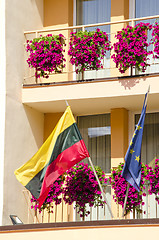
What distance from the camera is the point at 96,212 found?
17969 millimetres

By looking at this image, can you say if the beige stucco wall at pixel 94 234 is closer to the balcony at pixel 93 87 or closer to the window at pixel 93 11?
the balcony at pixel 93 87

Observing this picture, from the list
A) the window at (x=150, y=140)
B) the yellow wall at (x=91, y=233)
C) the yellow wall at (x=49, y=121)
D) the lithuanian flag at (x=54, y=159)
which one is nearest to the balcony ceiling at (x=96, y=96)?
the window at (x=150, y=140)

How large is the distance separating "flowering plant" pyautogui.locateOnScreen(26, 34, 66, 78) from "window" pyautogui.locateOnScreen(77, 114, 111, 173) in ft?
5.73

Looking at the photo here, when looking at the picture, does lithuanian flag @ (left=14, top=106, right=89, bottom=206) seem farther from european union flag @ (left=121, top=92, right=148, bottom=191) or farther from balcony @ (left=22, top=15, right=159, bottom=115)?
balcony @ (left=22, top=15, right=159, bottom=115)

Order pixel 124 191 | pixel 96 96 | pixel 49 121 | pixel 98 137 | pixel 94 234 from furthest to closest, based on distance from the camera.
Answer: pixel 49 121
pixel 98 137
pixel 96 96
pixel 124 191
pixel 94 234

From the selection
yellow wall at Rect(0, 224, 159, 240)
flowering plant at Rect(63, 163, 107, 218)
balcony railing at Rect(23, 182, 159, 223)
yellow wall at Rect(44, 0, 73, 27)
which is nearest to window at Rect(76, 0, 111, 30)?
yellow wall at Rect(44, 0, 73, 27)

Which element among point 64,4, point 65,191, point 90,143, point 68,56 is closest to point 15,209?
point 65,191

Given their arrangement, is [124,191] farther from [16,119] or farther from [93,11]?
[93,11]

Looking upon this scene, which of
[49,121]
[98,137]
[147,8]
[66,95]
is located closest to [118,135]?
[98,137]

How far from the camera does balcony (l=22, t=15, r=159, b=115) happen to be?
668 inches

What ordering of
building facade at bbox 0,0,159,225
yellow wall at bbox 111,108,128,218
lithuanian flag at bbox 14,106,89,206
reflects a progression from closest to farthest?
1. lithuanian flag at bbox 14,106,89,206
2. building facade at bbox 0,0,159,225
3. yellow wall at bbox 111,108,128,218

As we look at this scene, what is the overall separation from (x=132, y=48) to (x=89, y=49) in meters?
1.05

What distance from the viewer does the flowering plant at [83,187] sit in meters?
16.6

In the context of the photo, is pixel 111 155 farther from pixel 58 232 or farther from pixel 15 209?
pixel 58 232
